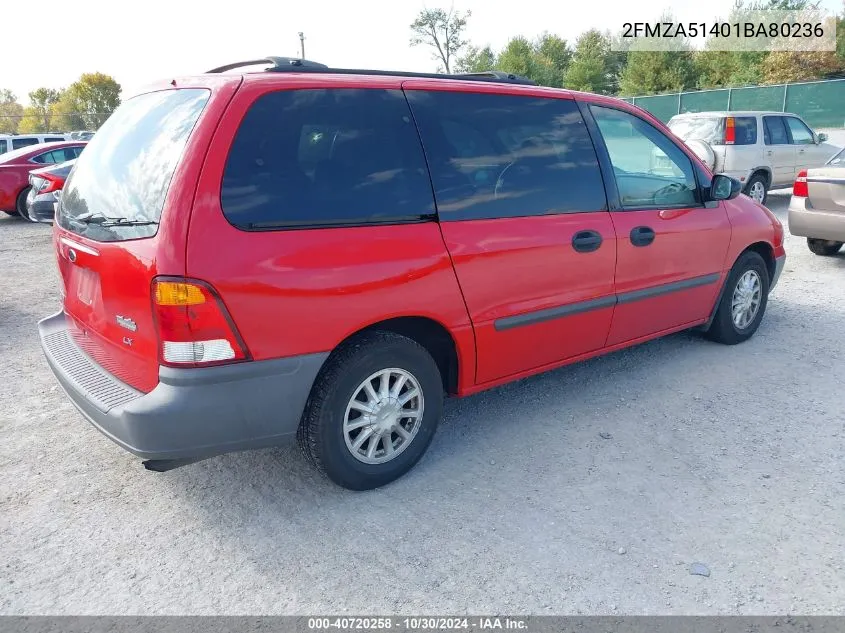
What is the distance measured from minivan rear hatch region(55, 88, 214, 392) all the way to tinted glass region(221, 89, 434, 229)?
227 mm

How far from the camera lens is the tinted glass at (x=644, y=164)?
402cm

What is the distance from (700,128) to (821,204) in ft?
16.5

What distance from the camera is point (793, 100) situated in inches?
1027

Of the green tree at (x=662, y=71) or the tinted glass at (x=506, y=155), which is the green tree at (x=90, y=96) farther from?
the tinted glass at (x=506, y=155)

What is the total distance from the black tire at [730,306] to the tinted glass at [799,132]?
893cm

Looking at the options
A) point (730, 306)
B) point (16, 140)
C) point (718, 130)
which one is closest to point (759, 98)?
point (718, 130)

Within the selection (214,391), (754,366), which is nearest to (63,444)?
(214,391)

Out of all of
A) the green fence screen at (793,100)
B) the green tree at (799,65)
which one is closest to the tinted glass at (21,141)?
the green fence screen at (793,100)

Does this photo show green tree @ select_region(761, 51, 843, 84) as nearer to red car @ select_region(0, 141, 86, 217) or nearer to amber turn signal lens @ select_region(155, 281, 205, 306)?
red car @ select_region(0, 141, 86, 217)

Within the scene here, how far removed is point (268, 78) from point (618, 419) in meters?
2.67

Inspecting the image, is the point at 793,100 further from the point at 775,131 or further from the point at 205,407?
the point at 205,407

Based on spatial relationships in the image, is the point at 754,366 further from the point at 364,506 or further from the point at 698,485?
the point at 364,506

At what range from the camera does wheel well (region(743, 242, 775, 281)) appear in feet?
16.7

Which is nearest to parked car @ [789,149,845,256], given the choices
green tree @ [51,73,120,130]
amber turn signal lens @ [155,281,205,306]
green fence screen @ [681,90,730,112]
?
amber turn signal lens @ [155,281,205,306]
